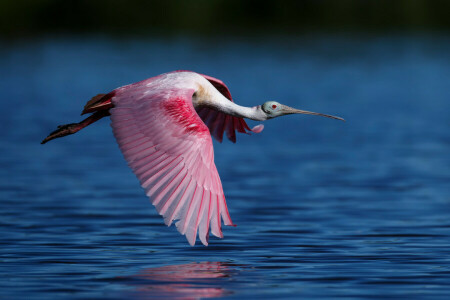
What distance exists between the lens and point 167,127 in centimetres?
964

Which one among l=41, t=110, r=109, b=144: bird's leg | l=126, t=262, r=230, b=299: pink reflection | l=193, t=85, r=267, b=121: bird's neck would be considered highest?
l=193, t=85, r=267, b=121: bird's neck

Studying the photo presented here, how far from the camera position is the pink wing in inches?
347

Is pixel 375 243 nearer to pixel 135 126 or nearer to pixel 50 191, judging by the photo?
pixel 135 126

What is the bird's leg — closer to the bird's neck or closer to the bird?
the bird

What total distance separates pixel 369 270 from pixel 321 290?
3.19 feet

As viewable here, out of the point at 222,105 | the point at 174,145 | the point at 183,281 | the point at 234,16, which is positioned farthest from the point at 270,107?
the point at 234,16

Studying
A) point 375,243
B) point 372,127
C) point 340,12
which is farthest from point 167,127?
point 340,12

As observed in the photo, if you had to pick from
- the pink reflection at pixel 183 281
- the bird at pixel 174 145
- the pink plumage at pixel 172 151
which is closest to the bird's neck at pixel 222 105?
the bird at pixel 174 145

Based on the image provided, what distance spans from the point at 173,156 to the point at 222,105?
6.45ft

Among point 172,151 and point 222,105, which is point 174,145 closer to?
point 172,151

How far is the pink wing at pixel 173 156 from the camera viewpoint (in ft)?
28.9

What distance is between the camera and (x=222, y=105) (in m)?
11.2

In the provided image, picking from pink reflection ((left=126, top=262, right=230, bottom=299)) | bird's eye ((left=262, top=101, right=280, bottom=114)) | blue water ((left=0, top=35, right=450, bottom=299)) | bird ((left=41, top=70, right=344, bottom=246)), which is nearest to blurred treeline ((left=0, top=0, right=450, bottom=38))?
blue water ((left=0, top=35, right=450, bottom=299))

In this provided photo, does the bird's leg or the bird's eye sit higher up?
the bird's eye
